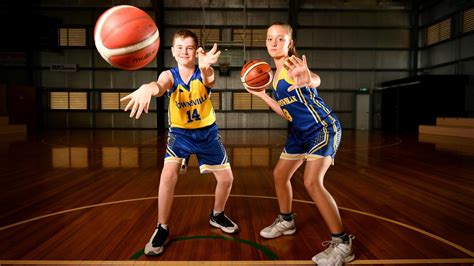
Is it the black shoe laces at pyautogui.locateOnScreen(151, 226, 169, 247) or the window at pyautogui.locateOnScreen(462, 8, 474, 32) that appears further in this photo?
the window at pyautogui.locateOnScreen(462, 8, 474, 32)

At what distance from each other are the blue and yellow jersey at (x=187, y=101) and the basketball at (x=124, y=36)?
0.30 m

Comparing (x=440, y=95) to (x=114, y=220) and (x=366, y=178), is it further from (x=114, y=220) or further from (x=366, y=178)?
(x=114, y=220)

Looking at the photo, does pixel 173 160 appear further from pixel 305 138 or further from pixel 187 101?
pixel 305 138

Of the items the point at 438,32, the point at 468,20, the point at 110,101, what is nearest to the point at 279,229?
the point at 468,20

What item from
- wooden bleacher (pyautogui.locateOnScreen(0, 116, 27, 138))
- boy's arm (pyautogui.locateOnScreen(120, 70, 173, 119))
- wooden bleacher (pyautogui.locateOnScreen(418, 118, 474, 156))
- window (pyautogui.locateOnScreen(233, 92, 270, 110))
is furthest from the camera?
window (pyautogui.locateOnScreen(233, 92, 270, 110))

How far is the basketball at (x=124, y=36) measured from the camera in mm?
2500

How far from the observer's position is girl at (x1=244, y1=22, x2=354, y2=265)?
7.29 feet

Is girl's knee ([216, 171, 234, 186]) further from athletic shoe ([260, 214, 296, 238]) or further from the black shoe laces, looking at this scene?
the black shoe laces

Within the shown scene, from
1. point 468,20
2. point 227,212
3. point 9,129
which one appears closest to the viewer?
point 227,212

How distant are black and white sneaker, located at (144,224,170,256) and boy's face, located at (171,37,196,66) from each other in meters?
1.26

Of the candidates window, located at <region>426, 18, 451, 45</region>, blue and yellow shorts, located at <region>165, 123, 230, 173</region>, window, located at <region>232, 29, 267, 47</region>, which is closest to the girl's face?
blue and yellow shorts, located at <region>165, 123, 230, 173</region>

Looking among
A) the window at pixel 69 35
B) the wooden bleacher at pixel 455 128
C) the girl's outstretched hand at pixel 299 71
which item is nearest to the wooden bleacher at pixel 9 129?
the window at pixel 69 35

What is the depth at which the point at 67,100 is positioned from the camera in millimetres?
17484

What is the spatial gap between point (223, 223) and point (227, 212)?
54 centimetres
